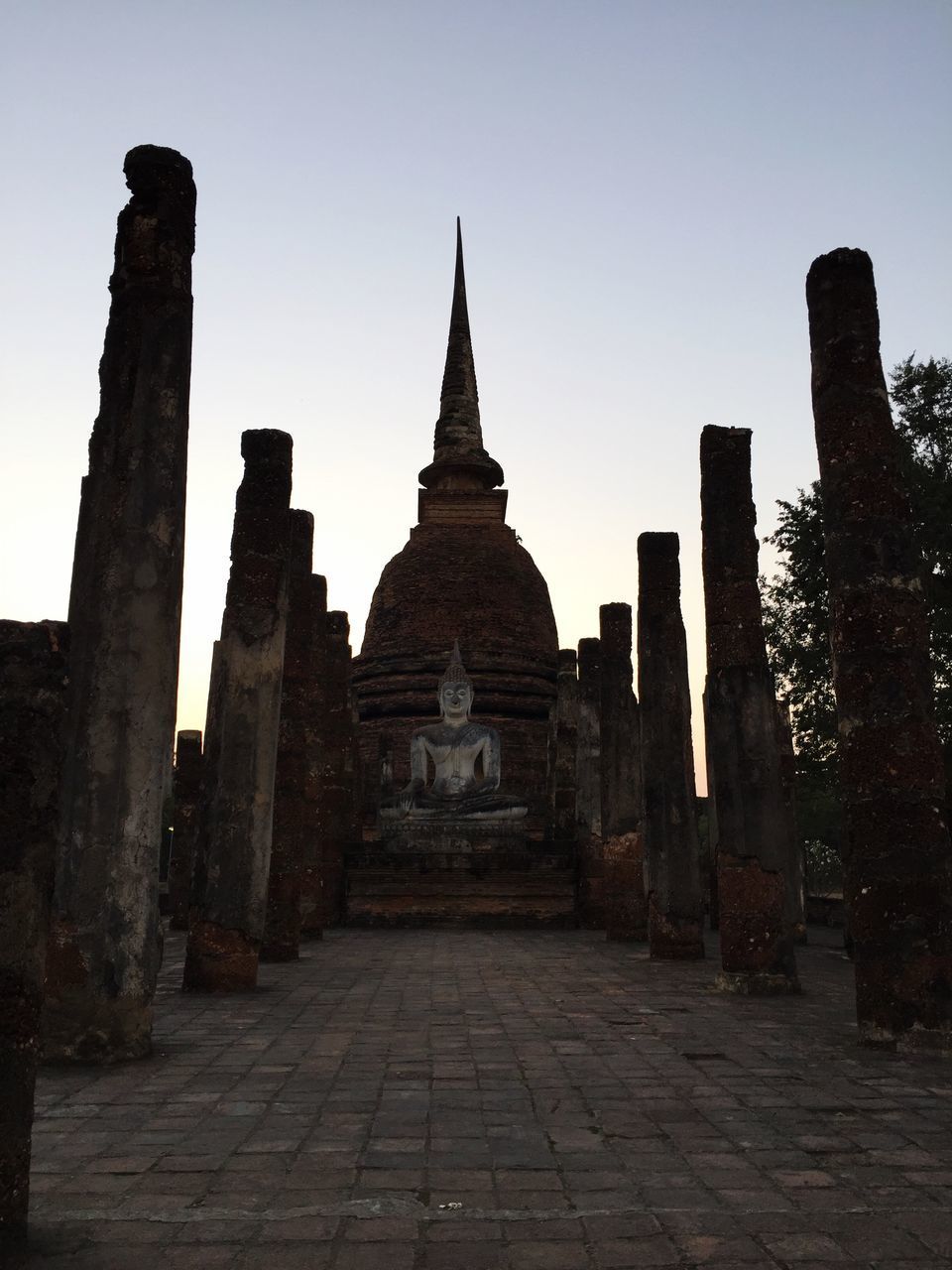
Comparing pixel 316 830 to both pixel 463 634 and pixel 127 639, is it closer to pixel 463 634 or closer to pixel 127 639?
pixel 127 639

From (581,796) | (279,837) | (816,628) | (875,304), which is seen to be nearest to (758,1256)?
(875,304)

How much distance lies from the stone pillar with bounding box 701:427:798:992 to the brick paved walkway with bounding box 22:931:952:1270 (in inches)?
47.1

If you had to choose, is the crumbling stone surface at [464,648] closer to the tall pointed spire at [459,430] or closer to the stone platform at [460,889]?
the tall pointed spire at [459,430]

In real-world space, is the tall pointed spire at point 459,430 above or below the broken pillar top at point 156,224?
above

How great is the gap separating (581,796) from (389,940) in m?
4.35

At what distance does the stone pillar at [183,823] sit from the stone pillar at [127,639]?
9.28 meters

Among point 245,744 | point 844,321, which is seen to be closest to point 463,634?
point 245,744

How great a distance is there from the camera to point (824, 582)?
18.1 meters

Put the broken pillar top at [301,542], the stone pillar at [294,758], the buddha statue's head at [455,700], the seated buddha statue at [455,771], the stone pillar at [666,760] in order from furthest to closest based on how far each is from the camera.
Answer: the buddha statue's head at [455,700], the seated buddha statue at [455,771], the broken pillar top at [301,542], the stone pillar at [666,760], the stone pillar at [294,758]

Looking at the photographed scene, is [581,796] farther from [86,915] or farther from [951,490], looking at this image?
[86,915]

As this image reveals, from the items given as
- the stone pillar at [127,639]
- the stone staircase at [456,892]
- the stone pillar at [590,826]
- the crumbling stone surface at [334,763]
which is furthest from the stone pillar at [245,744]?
the stone staircase at [456,892]

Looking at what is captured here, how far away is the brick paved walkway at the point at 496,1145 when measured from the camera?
324cm

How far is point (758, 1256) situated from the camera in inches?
123

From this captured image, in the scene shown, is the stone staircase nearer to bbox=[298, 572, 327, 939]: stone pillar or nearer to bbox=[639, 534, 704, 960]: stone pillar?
bbox=[298, 572, 327, 939]: stone pillar
